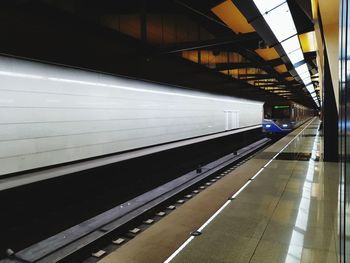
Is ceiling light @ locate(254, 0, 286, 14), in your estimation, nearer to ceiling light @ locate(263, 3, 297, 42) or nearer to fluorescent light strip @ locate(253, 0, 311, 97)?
fluorescent light strip @ locate(253, 0, 311, 97)

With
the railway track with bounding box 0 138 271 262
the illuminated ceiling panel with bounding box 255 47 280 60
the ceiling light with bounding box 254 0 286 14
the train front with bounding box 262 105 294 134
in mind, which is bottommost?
the railway track with bounding box 0 138 271 262

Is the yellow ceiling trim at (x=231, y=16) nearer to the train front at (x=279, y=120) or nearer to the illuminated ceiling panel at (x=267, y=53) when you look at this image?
the illuminated ceiling panel at (x=267, y=53)

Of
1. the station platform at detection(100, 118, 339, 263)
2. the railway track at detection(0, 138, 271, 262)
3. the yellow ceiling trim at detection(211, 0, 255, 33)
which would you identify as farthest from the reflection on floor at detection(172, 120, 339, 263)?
the yellow ceiling trim at detection(211, 0, 255, 33)

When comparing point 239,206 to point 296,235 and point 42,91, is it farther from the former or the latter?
point 42,91

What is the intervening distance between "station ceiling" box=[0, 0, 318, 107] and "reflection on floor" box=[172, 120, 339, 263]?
2676mm

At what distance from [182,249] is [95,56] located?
390 centimetres

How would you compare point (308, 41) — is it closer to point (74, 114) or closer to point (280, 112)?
point (74, 114)

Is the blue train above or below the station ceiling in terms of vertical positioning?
below

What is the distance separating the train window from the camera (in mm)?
21094

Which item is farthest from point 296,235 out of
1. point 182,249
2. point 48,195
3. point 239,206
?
point 48,195

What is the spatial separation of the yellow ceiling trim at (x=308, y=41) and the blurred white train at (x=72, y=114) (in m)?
3.81

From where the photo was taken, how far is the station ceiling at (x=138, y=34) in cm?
392

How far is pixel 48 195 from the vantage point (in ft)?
14.1

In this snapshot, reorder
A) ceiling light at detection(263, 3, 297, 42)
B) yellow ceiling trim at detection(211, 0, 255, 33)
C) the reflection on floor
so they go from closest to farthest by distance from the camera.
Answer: the reflection on floor, ceiling light at detection(263, 3, 297, 42), yellow ceiling trim at detection(211, 0, 255, 33)
